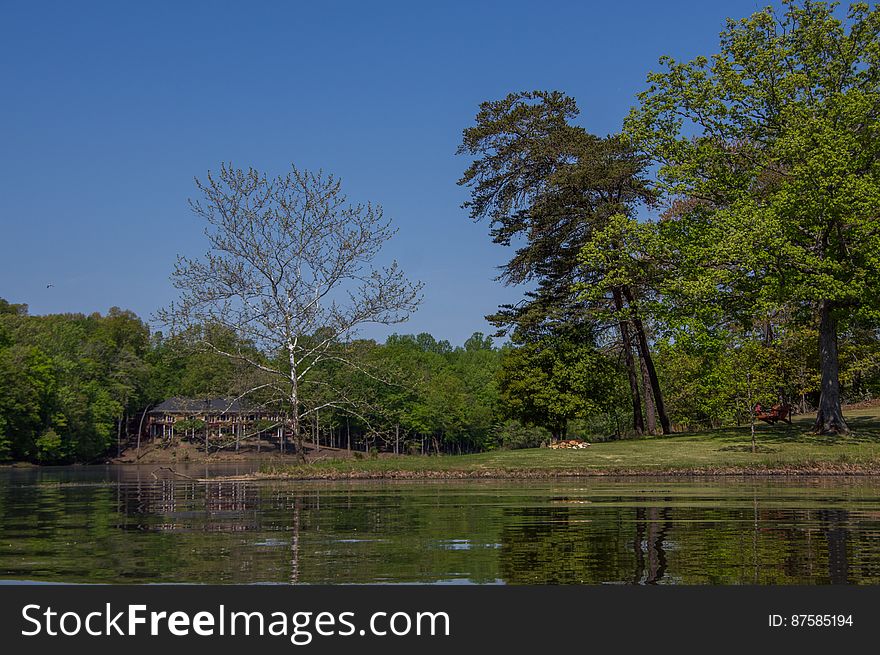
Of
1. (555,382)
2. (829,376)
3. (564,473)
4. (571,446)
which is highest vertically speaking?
(555,382)

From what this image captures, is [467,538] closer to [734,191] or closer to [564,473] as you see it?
[564,473]

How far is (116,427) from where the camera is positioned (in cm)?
18100

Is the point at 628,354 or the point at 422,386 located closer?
the point at 422,386

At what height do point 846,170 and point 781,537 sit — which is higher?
point 846,170

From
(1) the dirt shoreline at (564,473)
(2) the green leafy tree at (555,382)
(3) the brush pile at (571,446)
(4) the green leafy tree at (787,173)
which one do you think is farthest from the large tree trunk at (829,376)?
(2) the green leafy tree at (555,382)

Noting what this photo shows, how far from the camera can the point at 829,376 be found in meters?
44.3

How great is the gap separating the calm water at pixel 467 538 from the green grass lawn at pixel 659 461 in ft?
26.8

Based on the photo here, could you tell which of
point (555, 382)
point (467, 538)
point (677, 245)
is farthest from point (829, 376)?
A: point (467, 538)

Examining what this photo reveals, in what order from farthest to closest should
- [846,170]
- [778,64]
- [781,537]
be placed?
[778,64]
[846,170]
[781,537]

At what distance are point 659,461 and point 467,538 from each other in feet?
79.6

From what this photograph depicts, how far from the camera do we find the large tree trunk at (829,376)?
44188 mm

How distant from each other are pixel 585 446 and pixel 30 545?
35962 mm

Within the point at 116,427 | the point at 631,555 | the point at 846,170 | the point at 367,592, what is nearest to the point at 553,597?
the point at 367,592

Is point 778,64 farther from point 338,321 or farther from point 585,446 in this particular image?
point 338,321
